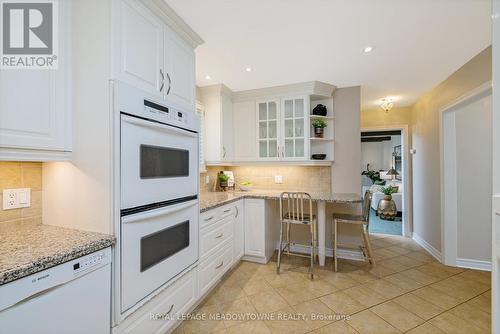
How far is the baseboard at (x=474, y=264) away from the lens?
8.98 feet

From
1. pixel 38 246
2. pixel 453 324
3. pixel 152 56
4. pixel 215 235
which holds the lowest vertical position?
pixel 453 324

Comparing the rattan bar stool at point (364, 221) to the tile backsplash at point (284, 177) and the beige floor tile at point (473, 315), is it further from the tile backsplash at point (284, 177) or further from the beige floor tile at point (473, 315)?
the beige floor tile at point (473, 315)

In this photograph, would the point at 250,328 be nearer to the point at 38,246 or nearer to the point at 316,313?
the point at 316,313

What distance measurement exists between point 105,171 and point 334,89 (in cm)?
308

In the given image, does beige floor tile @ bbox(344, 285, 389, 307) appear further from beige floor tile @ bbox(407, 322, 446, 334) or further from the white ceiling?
the white ceiling

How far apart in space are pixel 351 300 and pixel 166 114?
93.1 inches

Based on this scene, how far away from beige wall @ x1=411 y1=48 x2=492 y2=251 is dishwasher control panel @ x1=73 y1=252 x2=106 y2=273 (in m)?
3.60

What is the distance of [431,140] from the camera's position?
11.0ft

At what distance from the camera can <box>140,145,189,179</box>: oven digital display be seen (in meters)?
1.37

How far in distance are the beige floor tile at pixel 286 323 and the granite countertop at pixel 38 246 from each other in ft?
4.67

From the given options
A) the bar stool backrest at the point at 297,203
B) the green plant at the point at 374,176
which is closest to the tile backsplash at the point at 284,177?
the bar stool backrest at the point at 297,203

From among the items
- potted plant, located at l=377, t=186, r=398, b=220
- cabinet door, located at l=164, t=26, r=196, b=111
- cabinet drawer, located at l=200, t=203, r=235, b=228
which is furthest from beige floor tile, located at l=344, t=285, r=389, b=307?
potted plant, located at l=377, t=186, r=398, b=220

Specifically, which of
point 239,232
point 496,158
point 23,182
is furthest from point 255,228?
point 496,158

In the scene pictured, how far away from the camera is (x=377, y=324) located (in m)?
1.79
